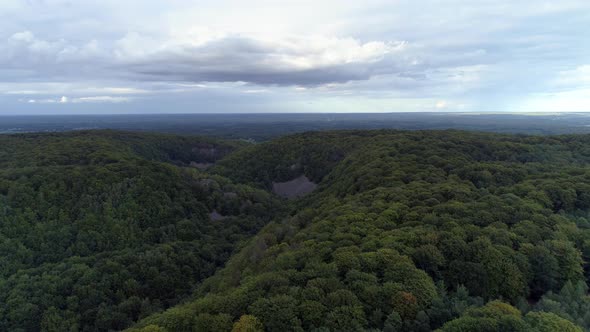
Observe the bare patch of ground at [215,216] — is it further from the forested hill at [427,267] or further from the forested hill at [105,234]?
the forested hill at [427,267]

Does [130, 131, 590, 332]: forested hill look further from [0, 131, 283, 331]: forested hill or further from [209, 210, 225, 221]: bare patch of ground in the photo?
[209, 210, 225, 221]: bare patch of ground

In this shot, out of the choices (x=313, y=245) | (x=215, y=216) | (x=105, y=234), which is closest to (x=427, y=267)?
(x=313, y=245)

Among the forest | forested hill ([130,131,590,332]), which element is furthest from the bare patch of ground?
forested hill ([130,131,590,332])

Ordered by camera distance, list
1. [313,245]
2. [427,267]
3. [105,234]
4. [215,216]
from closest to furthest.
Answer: [427,267] < [313,245] < [105,234] < [215,216]

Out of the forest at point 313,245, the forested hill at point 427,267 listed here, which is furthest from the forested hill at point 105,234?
the forested hill at point 427,267

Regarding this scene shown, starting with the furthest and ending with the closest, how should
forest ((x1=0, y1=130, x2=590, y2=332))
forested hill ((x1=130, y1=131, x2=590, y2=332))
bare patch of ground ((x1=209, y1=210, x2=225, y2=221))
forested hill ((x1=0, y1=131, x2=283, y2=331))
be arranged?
bare patch of ground ((x1=209, y1=210, x2=225, y2=221)) < forested hill ((x1=0, y1=131, x2=283, y2=331)) < forest ((x1=0, y1=130, x2=590, y2=332)) < forested hill ((x1=130, y1=131, x2=590, y2=332))

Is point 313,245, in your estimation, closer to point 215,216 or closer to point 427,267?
point 427,267
